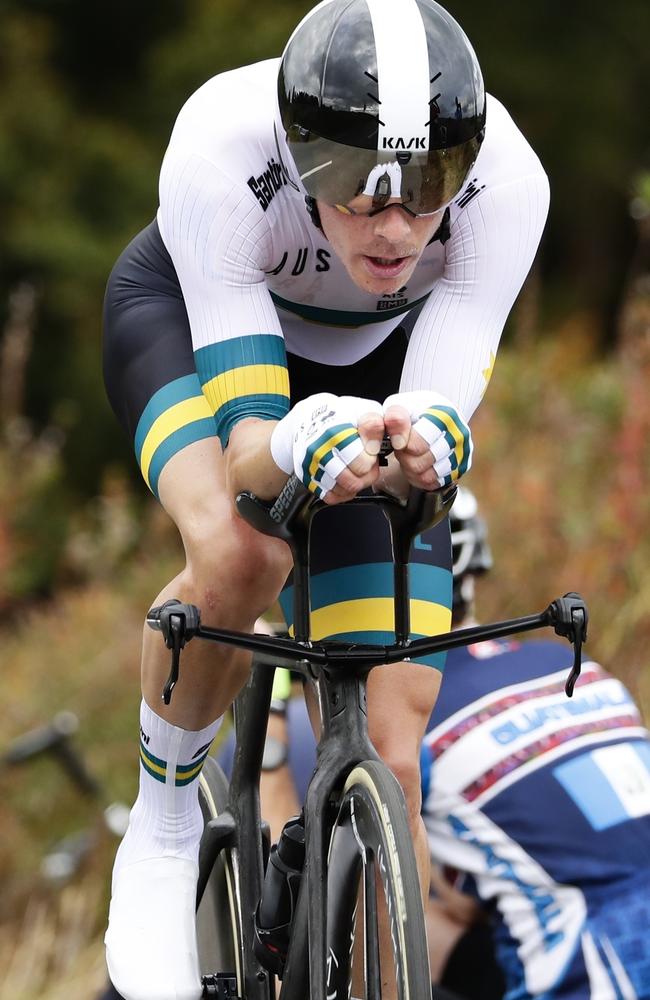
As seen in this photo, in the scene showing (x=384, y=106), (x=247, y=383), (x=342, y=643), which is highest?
(x=384, y=106)

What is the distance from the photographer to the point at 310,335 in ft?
12.7

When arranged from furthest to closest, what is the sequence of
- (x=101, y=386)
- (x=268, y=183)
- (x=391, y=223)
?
1. (x=101, y=386)
2. (x=268, y=183)
3. (x=391, y=223)

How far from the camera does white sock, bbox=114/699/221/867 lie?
12.1 feet

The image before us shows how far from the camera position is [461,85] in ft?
10.4

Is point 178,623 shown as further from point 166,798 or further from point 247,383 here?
point 166,798

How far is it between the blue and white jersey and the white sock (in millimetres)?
771

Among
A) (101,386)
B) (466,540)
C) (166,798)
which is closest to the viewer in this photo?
(166,798)

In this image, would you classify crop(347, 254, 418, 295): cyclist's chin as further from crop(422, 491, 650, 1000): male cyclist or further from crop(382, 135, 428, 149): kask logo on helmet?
crop(422, 491, 650, 1000): male cyclist

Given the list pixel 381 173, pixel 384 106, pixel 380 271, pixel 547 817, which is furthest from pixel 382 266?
pixel 547 817

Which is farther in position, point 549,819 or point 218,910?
point 549,819

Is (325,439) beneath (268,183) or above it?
beneath

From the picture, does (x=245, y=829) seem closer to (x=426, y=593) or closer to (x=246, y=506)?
(x=426, y=593)

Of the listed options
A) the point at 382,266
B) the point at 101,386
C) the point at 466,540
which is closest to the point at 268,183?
the point at 382,266

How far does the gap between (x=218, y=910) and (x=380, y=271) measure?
1.59 meters
